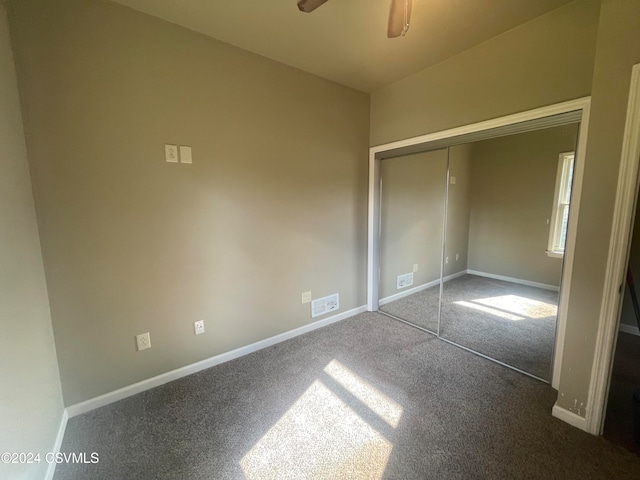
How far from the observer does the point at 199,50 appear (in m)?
1.95

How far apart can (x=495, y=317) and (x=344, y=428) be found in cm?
231

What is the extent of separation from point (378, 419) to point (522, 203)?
2436 millimetres

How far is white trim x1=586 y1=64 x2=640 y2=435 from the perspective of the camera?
1287 mm

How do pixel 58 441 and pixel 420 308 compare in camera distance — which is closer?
pixel 58 441

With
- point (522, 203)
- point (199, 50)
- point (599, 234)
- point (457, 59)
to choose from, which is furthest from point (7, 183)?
point (522, 203)

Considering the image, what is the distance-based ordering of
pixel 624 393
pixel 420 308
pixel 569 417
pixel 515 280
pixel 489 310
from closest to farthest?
1. pixel 569 417
2. pixel 624 393
3. pixel 515 280
4. pixel 489 310
5. pixel 420 308

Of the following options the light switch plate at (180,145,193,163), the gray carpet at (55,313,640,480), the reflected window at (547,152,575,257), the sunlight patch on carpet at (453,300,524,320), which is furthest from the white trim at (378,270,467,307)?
the light switch plate at (180,145,193,163)

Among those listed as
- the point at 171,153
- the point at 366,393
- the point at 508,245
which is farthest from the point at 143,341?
the point at 508,245

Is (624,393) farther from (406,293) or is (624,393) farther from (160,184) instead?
(160,184)

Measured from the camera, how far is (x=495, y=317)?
9.59 feet

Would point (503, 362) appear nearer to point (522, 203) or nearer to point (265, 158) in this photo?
point (522, 203)

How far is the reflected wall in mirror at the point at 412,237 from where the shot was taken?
10.3ft

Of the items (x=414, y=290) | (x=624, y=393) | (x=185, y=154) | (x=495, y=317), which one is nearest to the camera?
(x=624, y=393)

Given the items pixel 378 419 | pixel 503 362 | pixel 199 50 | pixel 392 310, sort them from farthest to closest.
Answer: pixel 392 310, pixel 503 362, pixel 199 50, pixel 378 419
